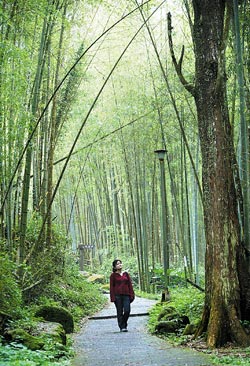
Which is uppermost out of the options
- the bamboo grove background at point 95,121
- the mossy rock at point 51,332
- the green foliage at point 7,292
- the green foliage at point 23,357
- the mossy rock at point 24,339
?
the bamboo grove background at point 95,121

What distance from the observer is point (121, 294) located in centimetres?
677

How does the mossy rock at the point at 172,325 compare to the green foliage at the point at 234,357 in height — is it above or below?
below

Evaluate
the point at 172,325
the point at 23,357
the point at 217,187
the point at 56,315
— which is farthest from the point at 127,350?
the point at 217,187

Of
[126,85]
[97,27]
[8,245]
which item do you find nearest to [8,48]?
[8,245]

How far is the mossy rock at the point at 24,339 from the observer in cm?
439

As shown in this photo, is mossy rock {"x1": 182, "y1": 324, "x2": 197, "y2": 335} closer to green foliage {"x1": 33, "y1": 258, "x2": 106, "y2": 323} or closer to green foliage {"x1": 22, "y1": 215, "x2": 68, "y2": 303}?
green foliage {"x1": 22, "y1": 215, "x2": 68, "y2": 303}

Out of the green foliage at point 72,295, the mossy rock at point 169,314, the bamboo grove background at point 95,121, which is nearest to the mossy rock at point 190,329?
the mossy rock at point 169,314

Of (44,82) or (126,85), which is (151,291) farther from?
(44,82)

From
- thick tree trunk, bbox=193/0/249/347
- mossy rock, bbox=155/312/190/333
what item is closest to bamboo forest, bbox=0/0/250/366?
thick tree trunk, bbox=193/0/249/347

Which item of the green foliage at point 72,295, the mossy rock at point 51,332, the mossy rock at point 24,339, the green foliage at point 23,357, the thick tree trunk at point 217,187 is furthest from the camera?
the green foliage at point 72,295

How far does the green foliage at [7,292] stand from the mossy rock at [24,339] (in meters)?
0.76

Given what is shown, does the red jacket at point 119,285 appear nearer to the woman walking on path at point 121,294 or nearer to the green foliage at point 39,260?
the woman walking on path at point 121,294

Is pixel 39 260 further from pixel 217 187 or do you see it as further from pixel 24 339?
pixel 217 187

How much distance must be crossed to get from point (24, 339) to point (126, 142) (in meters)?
9.18
